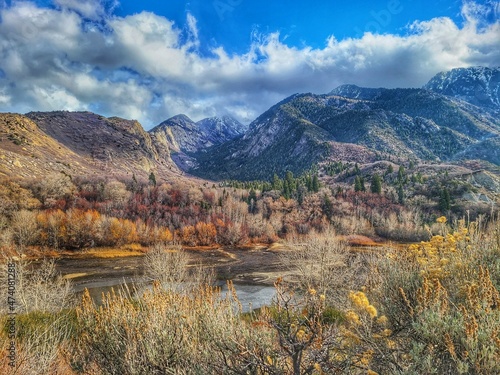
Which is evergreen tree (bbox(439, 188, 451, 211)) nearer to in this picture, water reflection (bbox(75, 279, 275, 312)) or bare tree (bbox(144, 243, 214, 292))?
water reflection (bbox(75, 279, 275, 312))

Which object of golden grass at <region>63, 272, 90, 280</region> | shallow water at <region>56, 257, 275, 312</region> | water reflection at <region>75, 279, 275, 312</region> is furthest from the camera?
golden grass at <region>63, 272, 90, 280</region>

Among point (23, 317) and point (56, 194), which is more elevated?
point (56, 194)

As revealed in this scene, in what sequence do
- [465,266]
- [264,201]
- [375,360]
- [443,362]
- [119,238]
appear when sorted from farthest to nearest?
[264,201]
[119,238]
[465,266]
[375,360]
[443,362]

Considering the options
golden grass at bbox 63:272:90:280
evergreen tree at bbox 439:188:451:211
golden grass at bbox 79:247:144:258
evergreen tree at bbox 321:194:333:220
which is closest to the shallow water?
golden grass at bbox 63:272:90:280

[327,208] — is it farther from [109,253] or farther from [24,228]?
[24,228]

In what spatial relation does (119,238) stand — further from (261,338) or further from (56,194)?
(261,338)

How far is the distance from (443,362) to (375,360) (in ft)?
4.05

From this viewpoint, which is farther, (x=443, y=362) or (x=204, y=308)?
(x=204, y=308)

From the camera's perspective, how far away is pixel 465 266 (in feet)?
25.1

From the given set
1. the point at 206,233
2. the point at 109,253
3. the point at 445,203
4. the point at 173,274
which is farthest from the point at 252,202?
the point at 173,274

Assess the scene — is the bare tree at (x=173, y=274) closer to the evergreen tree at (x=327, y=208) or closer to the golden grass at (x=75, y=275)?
the golden grass at (x=75, y=275)

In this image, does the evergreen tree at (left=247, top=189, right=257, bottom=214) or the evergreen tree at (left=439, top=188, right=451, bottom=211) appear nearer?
the evergreen tree at (left=439, top=188, right=451, bottom=211)

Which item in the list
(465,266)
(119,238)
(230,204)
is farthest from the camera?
(230,204)

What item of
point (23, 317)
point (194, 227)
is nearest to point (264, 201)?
point (194, 227)
